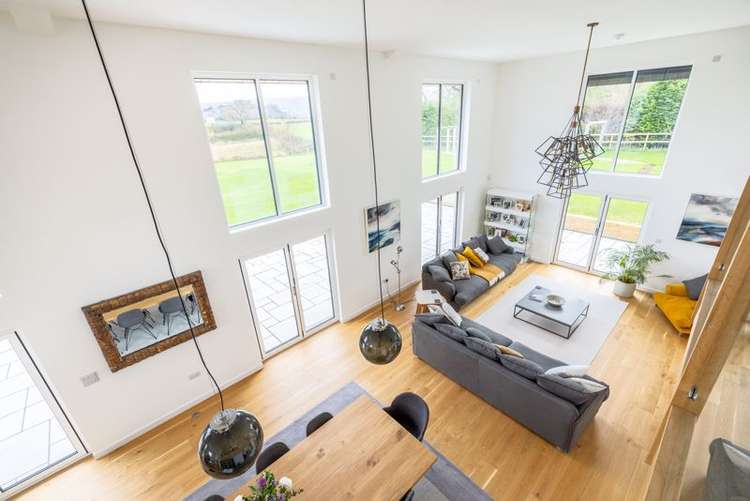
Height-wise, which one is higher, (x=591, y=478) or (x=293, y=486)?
(x=293, y=486)

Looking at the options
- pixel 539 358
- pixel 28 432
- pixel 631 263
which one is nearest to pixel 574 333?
pixel 539 358

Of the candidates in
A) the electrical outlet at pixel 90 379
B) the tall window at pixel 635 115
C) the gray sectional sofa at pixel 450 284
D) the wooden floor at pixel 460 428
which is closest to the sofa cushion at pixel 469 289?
the gray sectional sofa at pixel 450 284

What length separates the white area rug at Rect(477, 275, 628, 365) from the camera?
523cm

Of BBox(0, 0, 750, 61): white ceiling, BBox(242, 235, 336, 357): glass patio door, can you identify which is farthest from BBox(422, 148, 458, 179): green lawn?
BBox(242, 235, 336, 357): glass patio door

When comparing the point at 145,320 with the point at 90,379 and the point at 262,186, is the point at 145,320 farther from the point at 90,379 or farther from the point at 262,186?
the point at 262,186

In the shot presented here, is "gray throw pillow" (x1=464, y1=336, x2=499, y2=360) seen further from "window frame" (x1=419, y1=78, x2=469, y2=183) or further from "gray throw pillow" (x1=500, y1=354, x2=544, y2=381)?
"window frame" (x1=419, y1=78, x2=469, y2=183)

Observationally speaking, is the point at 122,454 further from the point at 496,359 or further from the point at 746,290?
the point at 746,290

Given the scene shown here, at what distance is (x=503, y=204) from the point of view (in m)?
8.27

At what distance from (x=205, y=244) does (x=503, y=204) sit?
689 cm

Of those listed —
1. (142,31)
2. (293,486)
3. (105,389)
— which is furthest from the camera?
(105,389)

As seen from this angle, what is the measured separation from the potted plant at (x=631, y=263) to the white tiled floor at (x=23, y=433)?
29.8 ft

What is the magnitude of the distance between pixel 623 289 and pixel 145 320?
8101 millimetres

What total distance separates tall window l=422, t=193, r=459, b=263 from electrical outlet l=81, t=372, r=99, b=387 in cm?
611

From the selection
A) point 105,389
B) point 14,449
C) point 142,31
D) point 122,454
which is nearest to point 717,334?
point 142,31
